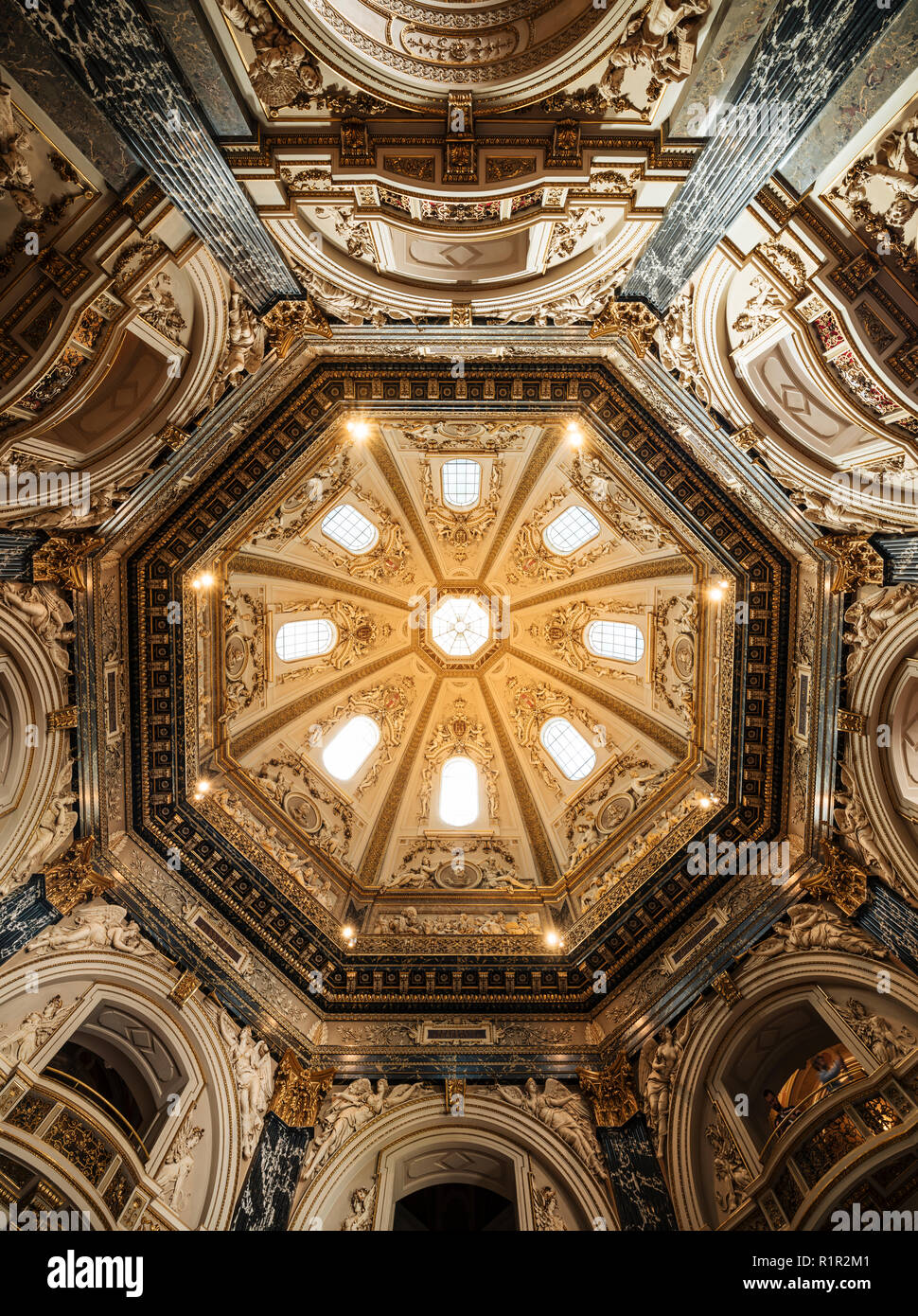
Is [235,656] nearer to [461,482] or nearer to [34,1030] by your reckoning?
[461,482]

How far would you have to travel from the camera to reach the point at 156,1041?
12.8m

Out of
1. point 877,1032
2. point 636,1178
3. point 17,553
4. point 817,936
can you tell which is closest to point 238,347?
point 17,553

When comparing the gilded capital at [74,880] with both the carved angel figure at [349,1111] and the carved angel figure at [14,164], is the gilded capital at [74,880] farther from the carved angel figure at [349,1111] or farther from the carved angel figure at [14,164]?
the carved angel figure at [14,164]

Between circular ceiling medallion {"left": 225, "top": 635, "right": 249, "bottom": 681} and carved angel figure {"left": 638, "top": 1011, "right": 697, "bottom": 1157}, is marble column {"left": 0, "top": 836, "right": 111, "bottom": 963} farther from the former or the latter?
carved angel figure {"left": 638, "top": 1011, "right": 697, "bottom": 1157}

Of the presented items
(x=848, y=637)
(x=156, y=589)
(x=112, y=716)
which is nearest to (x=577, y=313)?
(x=848, y=637)

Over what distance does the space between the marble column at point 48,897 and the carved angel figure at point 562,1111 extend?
8.65 m

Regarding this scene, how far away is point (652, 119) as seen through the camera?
835 centimetres

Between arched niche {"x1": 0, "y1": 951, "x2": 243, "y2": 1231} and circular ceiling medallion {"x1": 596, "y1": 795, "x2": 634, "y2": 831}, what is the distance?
9.60 metres

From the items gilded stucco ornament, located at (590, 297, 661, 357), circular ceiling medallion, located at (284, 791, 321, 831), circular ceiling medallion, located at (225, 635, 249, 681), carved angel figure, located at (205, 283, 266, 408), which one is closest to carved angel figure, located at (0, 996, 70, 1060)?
circular ceiling medallion, located at (284, 791, 321, 831)

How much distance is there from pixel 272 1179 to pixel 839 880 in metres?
11.0

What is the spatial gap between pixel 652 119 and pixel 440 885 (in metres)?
15.7

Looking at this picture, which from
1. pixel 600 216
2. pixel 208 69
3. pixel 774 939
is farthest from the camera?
pixel 774 939

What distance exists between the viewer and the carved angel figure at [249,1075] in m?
12.5
